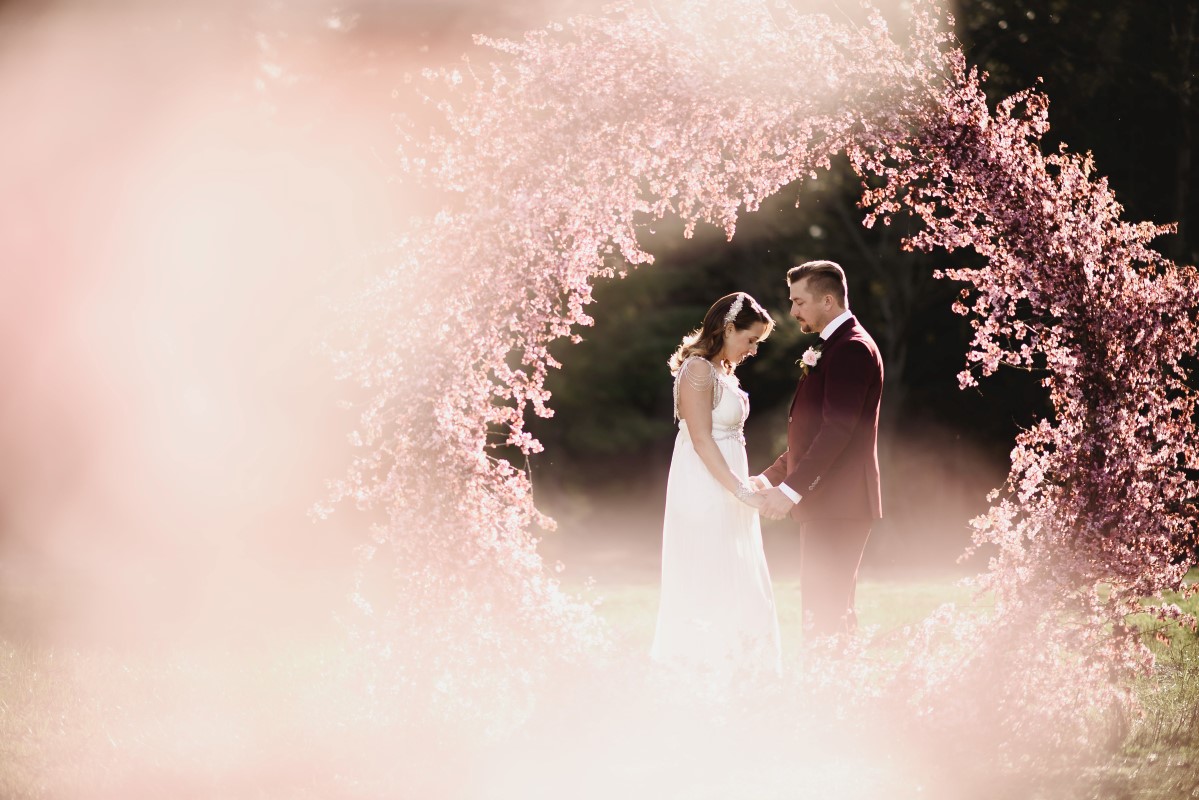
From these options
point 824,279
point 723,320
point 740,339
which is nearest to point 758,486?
point 740,339

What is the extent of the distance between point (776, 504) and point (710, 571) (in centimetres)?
69

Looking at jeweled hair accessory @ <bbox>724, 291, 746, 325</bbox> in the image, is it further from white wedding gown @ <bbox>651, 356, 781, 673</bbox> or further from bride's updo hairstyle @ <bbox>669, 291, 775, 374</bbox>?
white wedding gown @ <bbox>651, 356, 781, 673</bbox>

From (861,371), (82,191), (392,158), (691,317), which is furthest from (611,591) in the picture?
(691,317)

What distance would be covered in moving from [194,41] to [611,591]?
802cm

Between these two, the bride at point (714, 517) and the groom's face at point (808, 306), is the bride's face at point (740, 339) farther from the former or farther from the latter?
the groom's face at point (808, 306)

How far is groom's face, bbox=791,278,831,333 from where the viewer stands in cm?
700

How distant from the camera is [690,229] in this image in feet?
24.2

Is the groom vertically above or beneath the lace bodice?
beneath

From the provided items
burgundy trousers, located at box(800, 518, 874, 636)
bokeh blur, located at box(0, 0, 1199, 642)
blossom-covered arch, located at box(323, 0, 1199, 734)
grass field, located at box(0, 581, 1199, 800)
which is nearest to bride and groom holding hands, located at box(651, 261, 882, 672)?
burgundy trousers, located at box(800, 518, 874, 636)

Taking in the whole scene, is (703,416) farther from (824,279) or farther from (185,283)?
(185,283)

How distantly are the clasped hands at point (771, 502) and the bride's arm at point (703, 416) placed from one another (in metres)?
0.15

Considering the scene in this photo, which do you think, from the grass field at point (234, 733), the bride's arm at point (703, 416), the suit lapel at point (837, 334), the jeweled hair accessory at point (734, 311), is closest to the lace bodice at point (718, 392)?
the bride's arm at point (703, 416)

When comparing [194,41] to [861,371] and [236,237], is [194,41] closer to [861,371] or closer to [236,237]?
[236,237]

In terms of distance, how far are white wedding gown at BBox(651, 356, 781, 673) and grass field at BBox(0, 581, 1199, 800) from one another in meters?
0.43
